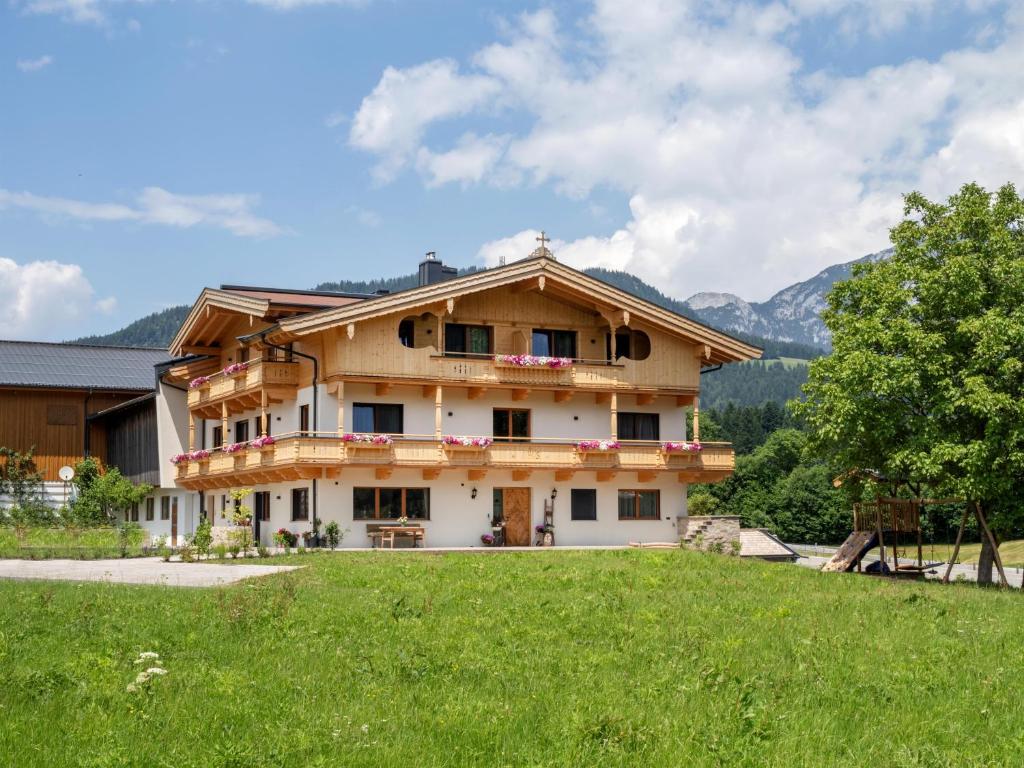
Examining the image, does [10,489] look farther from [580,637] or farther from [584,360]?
[580,637]

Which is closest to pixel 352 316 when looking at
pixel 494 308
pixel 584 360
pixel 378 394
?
pixel 378 394

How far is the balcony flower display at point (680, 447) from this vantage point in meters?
41.5

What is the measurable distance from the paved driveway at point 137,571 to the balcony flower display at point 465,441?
35.2ft

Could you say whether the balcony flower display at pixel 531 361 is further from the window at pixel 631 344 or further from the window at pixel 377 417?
the window at pixel 377 417

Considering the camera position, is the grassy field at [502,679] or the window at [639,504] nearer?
the grassy field at [502,679]

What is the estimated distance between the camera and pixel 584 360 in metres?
42.2

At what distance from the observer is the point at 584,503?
1663 inches

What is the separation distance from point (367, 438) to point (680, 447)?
36.7 feet

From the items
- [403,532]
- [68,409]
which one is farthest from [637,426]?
[68,409]

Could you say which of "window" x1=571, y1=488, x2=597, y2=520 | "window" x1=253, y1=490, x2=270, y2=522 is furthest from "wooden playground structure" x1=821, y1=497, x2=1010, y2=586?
"window" x1=253, y1=490, x2=270, y2=522

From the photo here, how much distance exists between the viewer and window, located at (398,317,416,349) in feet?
132

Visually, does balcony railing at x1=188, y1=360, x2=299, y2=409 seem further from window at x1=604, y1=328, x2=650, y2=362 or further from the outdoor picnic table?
window at x1=604, y1=328, x2=650, y2=362

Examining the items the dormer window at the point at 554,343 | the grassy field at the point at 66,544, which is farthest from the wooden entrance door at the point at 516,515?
the grassy field at the point at 66,544

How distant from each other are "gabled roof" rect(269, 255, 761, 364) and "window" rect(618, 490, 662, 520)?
217 inches
